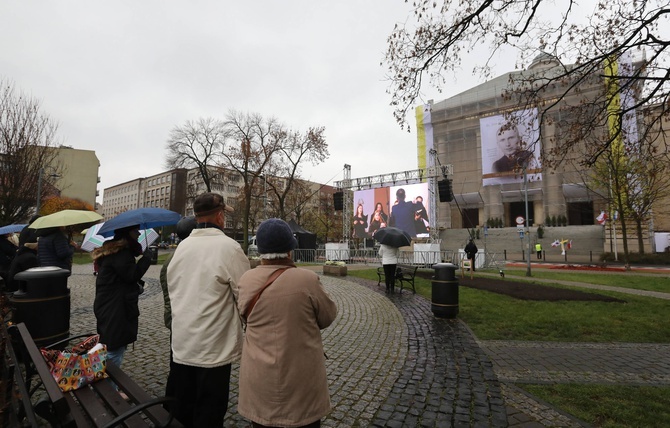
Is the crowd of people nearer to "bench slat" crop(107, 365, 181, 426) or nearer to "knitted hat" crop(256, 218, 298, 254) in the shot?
"knitted hat" crop(256, 218, 298, 254)

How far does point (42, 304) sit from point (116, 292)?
159 cm

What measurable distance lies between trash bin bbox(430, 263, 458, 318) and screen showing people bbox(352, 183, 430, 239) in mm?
17513

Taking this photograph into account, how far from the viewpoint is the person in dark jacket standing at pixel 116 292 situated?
10.6ft

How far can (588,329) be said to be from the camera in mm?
6469

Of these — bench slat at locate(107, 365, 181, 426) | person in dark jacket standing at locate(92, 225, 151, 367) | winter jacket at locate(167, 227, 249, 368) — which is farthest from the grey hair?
person in dark jacket standing at locate(92, 225, 151, 367)

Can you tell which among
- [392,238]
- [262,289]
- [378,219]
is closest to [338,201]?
[378,219]

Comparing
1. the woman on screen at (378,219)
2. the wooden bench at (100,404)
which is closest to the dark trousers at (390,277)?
the wooden bench at (100,404)

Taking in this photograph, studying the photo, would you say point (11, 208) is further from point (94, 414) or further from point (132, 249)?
point (94, 414)

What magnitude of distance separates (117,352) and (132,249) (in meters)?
1.00

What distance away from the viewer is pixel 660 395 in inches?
148

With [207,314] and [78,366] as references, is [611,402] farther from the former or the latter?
[78,366]

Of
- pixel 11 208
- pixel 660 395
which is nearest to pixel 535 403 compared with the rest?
pixel 660 395

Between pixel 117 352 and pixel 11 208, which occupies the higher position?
pixel 11 208

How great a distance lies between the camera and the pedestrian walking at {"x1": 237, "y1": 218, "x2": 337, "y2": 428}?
1.87m
